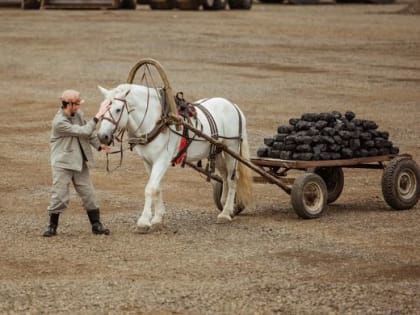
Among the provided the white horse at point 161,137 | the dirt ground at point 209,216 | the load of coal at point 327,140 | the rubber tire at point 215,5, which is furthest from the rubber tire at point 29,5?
the white horse at point 161,137

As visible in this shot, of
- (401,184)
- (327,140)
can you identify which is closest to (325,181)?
(401,184)

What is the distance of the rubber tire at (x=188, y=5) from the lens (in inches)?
1924

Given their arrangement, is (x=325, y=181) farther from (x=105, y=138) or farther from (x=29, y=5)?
(x=29, y=5)

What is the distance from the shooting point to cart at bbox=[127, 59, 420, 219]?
14.5 meters

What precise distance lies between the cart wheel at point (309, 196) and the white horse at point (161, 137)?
2.28 ft

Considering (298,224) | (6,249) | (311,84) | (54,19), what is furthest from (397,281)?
(54,19)

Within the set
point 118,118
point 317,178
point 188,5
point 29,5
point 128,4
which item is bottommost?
point 29,5

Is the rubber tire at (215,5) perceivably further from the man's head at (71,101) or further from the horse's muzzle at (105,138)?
the horse's muzzle at (105,138)

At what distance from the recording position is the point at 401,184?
608 inches

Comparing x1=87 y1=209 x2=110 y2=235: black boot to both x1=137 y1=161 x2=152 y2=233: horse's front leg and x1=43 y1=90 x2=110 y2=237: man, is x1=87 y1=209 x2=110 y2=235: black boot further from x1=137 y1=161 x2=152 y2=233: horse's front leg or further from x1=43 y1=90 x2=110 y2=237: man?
x1=137 y1=161 x2=152 y2=233: horse's front leg

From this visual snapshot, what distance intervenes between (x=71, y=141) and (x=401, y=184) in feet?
14.1

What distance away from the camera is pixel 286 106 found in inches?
1015

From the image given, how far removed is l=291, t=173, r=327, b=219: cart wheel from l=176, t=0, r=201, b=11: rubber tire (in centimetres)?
3458

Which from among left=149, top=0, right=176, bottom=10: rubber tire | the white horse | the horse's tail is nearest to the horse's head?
the white horse
